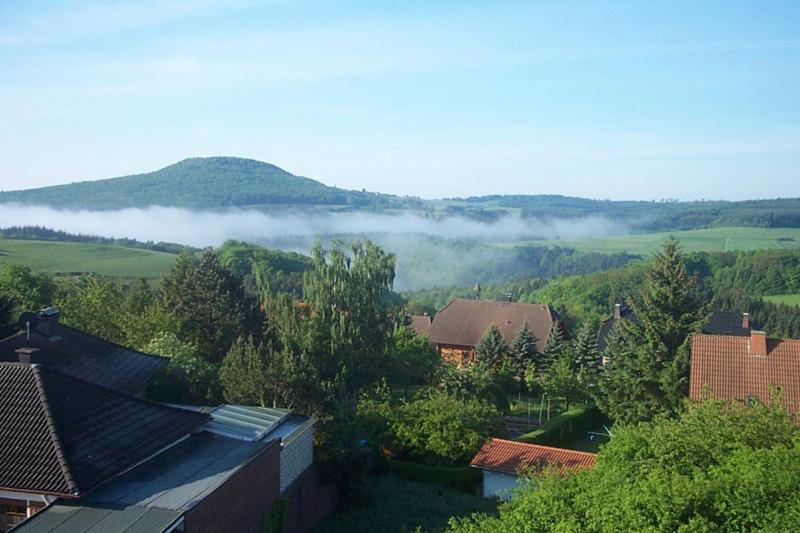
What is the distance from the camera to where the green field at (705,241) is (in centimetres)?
12231

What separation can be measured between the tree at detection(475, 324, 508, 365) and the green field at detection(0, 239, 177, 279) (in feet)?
150

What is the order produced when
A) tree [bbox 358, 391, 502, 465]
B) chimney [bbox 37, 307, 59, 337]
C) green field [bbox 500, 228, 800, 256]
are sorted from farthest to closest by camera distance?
green field [bbox 500, 228, 800, 256] < tree [bbox 358, 391, 502, 465] < chimney [bbox 37, 307, 59, 337]

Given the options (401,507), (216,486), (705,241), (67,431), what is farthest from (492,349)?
(705,241)

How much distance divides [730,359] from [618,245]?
489 ft

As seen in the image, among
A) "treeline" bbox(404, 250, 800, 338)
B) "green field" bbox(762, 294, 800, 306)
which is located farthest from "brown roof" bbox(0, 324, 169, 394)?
"green field" bbox(762, 294, 800, 306)

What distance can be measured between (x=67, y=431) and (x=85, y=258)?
81.3m

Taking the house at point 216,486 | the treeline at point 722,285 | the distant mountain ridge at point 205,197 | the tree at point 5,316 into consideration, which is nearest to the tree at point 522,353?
the house at point 216,486

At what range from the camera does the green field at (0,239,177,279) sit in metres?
79.5

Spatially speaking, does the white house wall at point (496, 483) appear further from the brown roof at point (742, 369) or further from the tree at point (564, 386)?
the tree at point (564, 386)

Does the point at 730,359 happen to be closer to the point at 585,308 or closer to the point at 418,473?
the point at 418,473

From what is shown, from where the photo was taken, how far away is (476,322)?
52.8 metres

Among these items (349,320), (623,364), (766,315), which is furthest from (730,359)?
(766,315)

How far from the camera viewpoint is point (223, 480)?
14555 millimetres

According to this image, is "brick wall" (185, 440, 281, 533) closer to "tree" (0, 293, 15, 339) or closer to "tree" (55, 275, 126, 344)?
"tree" (0, 293, 15, 339)
